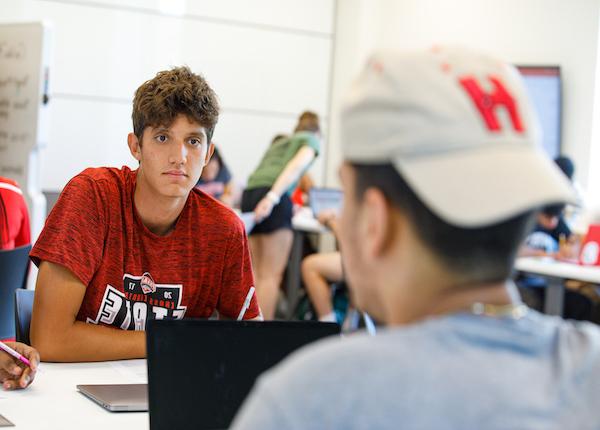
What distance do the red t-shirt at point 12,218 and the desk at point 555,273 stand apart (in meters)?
2.40

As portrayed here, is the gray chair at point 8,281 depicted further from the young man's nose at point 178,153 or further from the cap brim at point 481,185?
the cap brim at point 481,185

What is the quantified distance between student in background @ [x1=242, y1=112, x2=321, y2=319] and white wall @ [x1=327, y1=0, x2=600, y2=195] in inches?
28.4

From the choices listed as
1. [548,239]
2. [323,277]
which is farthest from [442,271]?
[323,277]

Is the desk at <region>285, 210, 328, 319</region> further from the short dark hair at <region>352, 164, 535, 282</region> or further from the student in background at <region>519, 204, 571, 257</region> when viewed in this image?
the short dark hair at <region>352, 164, 535, 282</region>

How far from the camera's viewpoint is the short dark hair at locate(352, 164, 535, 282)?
27.8 inches

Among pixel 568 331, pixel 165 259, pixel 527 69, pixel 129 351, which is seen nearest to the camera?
pixel 568 331

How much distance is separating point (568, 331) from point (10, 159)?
472 cm

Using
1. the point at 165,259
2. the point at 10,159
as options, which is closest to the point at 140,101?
the point at 165,259

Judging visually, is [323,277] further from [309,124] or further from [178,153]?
[178,153]

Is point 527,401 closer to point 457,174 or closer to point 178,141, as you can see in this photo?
point 457,174

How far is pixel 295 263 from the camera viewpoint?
6117mm

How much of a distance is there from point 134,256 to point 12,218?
32.0 inches

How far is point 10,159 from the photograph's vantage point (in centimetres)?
508

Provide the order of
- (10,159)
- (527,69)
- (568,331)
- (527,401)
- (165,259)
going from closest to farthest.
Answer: (527,401) → (568,331) → (165,259) → (10,159) → (527,69)
